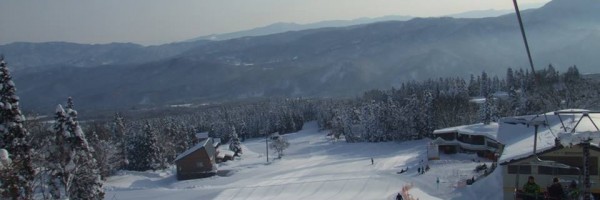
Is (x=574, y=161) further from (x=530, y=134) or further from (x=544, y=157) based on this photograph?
(x=530, y=134)

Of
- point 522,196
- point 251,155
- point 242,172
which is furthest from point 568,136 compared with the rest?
point 251,155

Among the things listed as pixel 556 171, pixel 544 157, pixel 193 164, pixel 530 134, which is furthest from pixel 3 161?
pixel 193 164

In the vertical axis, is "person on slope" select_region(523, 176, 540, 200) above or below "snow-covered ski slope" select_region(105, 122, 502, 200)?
above

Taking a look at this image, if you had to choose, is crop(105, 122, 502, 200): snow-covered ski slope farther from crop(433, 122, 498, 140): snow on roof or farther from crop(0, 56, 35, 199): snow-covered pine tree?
crop(0, 56, 35, 199): snow-covered pine tree

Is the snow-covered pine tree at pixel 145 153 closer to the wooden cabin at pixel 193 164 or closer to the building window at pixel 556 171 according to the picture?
the wooden cabin at pixel 193 164

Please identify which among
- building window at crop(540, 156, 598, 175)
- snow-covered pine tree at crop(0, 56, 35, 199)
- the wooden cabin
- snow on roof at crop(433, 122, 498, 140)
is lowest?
the wooden cabin

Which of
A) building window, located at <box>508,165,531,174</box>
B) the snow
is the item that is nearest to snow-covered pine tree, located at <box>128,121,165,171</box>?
building window, located at <box>508,165,531,174</box>

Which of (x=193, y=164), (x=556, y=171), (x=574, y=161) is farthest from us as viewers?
(x=193, y=164)

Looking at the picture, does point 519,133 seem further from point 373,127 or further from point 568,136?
point 373,127
